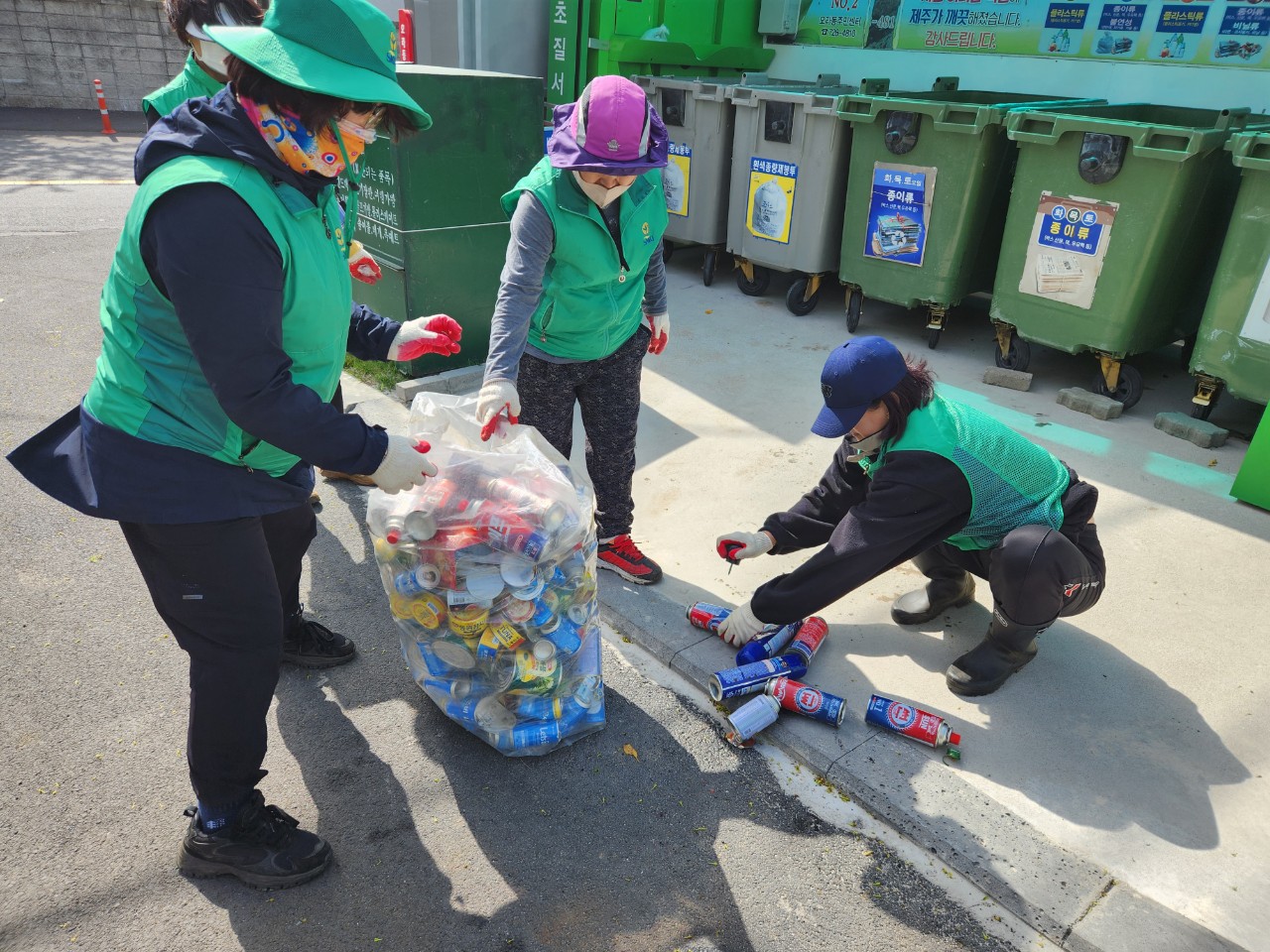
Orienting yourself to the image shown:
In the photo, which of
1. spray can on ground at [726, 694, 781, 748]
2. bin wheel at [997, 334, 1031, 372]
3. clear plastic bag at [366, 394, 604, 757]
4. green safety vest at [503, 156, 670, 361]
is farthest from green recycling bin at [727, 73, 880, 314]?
spray can on ground at [726, 694, 781, 748]

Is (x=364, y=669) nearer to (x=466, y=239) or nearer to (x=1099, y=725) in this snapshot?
(x=1099, y=725)

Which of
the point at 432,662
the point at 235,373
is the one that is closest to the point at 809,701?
the point at 432,662

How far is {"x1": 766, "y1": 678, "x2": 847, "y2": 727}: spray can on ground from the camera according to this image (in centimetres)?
261

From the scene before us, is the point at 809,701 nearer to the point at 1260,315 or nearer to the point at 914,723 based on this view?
the point at 914,723

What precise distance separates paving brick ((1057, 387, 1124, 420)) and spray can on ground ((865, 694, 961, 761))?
2.85 metres

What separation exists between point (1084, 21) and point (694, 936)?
6.45 meters

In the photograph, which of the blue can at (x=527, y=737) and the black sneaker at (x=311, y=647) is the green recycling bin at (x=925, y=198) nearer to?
the blue can at (x=527, y=737)

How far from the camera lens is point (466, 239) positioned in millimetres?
4652

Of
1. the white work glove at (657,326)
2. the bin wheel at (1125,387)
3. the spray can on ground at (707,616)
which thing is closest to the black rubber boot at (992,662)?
the spray can on ground at (707,616)

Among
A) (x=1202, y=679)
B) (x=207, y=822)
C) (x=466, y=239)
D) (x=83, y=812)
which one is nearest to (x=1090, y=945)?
(x=1202, y=679)

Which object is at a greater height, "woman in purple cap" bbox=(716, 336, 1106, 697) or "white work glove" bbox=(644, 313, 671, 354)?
"white work glove" bbox=(644, 313, 671, 354)

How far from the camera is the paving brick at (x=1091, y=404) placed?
187 inches

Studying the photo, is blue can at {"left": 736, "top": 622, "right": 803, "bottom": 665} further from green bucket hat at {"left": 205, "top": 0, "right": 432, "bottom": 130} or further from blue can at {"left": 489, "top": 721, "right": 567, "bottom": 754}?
green bucket hat at {"left": 205, "top": 0, "right": 432, "bottom": 130}

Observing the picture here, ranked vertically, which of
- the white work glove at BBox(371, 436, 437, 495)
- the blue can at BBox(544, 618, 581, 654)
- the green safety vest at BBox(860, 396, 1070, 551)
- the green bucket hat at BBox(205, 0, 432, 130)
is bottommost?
the blue can at BBox(544, 618, 581, 654)
